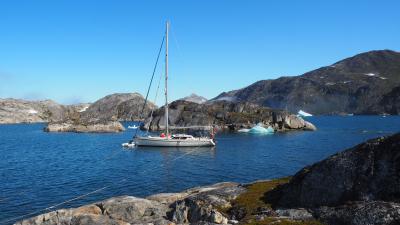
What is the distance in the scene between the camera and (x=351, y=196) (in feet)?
64.7

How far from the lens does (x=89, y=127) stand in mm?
171625

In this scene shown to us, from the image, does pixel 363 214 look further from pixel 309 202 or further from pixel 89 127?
pixel 89 127

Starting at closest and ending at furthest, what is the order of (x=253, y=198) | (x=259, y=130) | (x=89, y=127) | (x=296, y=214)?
(x=296, y=214) → (x=253, y=198) → (x=259, y=130) → (x=89, y=127)

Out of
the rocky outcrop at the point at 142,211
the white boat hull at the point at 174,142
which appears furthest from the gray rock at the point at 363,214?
the white boat hull at the point at 174,142

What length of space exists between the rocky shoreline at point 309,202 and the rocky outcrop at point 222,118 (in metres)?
133

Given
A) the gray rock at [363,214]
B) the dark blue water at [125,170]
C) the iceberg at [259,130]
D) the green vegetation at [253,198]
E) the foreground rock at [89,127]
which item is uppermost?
the foreground rock at [89,127]

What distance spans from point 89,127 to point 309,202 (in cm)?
15956

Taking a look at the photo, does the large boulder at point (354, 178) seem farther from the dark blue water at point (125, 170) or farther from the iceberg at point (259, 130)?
the iceberg at point (259, 130)

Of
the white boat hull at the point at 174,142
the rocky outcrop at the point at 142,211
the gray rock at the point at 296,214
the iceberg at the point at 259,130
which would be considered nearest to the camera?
the gray rock at the point at 296,214

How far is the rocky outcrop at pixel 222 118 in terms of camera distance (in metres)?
163

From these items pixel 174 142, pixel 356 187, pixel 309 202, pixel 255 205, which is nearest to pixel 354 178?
pixel 356 187

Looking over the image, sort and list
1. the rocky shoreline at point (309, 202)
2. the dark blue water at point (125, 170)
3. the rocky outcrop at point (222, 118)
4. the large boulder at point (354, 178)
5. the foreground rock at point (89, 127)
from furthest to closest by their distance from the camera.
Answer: the foreground rock at point (89, 127) → the rocky outcrop at point (222, 118) → the dark blue water at point (125, 170) → the large boulder at point (354, 178) → the rocky shoreline at point (309, 202)

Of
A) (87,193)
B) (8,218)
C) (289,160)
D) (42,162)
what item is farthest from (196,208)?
(42,162)

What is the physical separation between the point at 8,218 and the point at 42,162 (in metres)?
39.7
